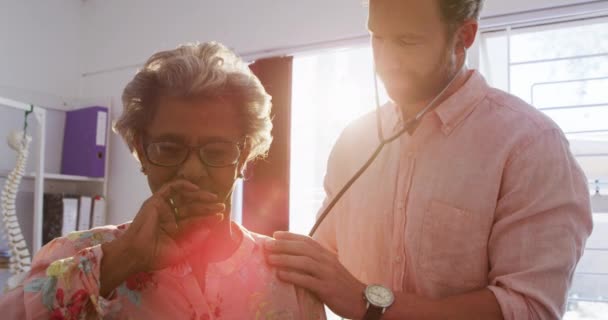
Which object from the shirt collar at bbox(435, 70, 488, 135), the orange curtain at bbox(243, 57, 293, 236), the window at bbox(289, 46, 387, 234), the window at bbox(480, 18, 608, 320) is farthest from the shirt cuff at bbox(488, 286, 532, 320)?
the orange curtain at bbox(243, 57, 293, 236)

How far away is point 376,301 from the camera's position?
Result: 3.38ft

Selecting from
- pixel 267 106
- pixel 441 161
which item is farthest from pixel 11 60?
pixel 441 161

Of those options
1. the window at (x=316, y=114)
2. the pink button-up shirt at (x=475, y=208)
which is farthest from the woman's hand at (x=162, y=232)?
the window at (x=316, y=114)

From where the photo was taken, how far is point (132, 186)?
3826 millimetres

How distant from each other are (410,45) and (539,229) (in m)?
0.47

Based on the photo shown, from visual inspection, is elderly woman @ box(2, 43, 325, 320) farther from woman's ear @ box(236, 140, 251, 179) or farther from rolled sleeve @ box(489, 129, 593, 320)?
rolled sleeve @ box(489, 129, 593, 320)

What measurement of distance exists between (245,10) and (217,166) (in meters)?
2.63

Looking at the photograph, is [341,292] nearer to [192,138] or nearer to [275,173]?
[192,138]

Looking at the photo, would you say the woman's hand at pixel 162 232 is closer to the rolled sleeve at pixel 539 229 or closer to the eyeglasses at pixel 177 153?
the eyeglasses at pixel 177 153

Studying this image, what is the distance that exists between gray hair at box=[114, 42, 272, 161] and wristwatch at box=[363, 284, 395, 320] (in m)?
0.41

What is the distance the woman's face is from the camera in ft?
3.36

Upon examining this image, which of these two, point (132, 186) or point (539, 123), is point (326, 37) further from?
point (539, 123)

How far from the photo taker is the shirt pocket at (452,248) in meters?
1.16

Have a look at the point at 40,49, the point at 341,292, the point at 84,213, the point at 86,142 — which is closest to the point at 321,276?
the point at 341,292
